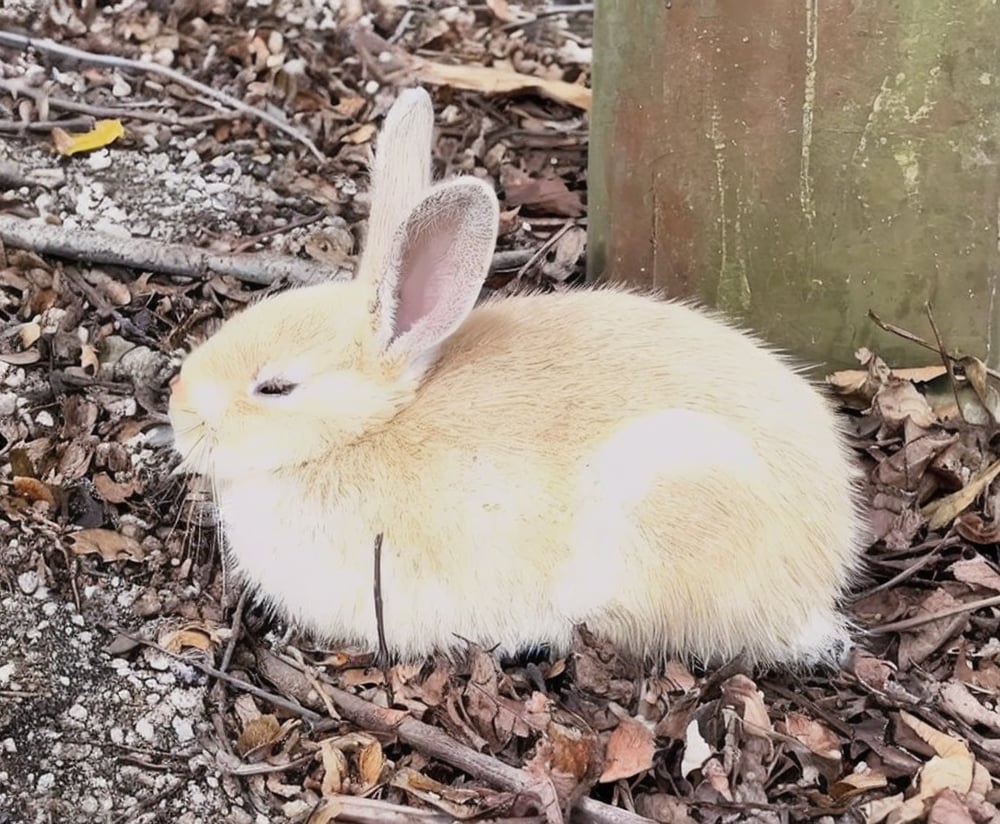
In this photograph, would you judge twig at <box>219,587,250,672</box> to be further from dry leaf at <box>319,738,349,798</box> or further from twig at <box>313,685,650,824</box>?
dry leaf at <box>319,738,349,798</box>

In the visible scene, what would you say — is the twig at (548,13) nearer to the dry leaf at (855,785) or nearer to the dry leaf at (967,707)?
the dry leaf at (967,707)

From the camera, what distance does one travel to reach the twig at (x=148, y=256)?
4523mm

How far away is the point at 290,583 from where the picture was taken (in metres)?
3.43

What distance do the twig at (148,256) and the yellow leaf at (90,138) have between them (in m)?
0.61

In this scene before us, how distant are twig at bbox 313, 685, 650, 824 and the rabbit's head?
0.61 meters

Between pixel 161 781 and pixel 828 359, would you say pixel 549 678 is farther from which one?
pixel 828 359

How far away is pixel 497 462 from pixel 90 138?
8.74 ft

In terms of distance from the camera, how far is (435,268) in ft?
10.8

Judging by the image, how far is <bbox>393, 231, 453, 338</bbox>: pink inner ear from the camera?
3273 millimetres

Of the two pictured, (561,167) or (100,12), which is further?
(100,12)

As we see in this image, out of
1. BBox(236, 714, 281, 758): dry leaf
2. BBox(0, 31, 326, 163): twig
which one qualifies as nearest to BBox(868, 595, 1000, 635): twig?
BBox(236, 714, 281, 758): dry leaf

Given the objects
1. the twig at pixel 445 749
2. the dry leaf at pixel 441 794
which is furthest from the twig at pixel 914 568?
the dry leaf at pixel 441 794

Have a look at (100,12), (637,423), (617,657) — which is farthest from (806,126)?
(100,12)

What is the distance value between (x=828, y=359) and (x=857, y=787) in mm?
1451
